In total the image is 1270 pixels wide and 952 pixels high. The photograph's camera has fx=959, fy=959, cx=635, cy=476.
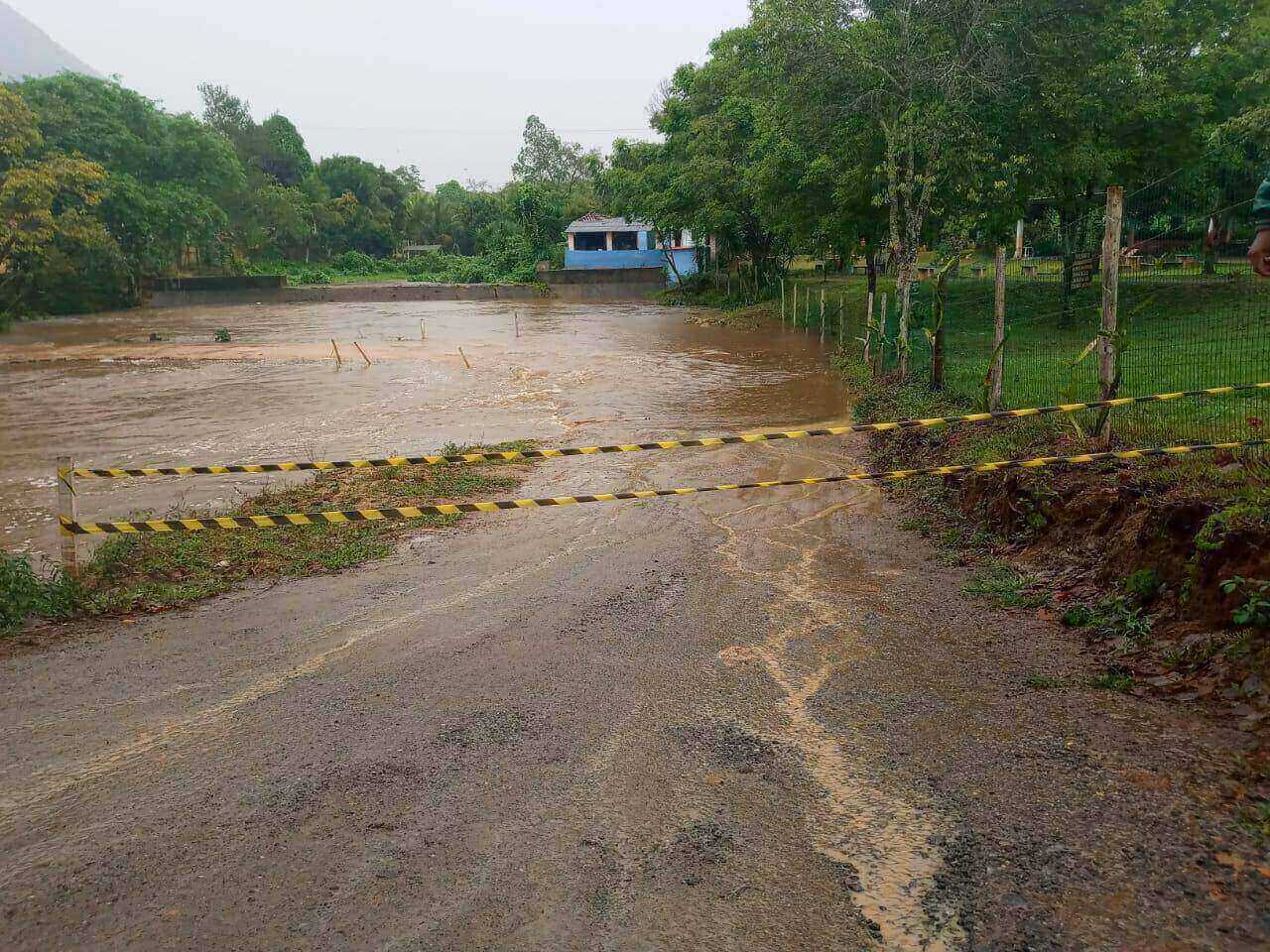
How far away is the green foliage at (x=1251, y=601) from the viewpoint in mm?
4738

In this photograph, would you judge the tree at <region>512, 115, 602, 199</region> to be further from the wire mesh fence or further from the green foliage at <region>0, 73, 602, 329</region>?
the wire mesh fence

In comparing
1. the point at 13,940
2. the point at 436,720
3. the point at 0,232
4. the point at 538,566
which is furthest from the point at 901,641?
the point at 0,232

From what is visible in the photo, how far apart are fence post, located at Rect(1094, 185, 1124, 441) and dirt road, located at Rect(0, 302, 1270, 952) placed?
7.46 ft

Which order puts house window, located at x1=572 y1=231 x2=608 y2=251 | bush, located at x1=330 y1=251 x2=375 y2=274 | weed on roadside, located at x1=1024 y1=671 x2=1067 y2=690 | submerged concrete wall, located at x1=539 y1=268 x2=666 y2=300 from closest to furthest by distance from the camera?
weed on roadside, located at x1=1024 y1=671 x2=1067 y2=690 < submerged concrete wall, located at x1=539 y1=268 x2=666 y2=300 < house window, located at x1=572 y1=231 x2=608 y2=251 < bush, located at x1=330 y1=251 x2=375 y2=274

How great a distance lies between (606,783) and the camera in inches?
174

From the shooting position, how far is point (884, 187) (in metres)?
18.3

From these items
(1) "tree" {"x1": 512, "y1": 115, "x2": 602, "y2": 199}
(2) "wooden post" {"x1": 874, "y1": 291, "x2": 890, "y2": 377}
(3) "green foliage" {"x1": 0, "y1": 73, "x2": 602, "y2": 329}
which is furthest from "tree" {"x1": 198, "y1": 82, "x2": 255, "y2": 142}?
(2) "wooden post" {"x1": 874, "y1": 291, "x2": 890, "y2": 377}

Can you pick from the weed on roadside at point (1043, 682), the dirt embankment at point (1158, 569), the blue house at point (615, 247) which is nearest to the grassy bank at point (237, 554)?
the dirt embankment at point (1158, 569)

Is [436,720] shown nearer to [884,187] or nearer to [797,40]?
[797,40]

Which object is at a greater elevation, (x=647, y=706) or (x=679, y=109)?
(x=679, y=109)

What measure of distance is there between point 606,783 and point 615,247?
62.1m

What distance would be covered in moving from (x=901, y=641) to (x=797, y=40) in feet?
41.9

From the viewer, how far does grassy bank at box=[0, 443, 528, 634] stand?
7.37m

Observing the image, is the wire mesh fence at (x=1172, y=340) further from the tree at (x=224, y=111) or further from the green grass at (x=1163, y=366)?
the tree at (x=224, y=111)
